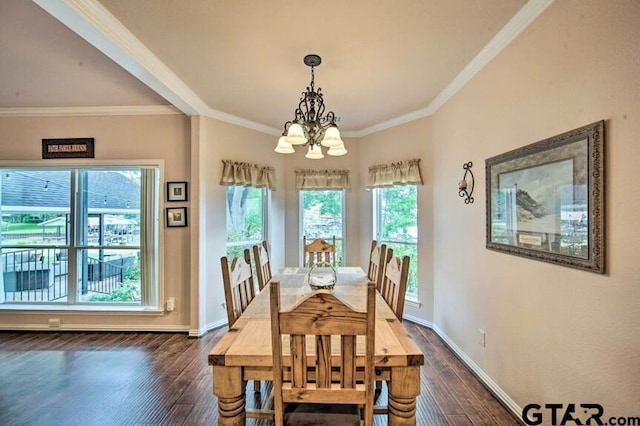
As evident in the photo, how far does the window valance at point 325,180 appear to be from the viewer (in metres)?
4.39

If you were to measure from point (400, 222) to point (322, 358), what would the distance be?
3084mm

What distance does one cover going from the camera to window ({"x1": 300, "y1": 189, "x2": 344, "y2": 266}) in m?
4.52

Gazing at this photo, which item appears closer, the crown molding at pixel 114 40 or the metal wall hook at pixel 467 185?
the crown molding at pixel 114 40

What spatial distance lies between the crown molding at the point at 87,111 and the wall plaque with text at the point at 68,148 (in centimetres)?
32

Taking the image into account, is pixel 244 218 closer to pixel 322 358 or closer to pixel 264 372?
pixel 264 372

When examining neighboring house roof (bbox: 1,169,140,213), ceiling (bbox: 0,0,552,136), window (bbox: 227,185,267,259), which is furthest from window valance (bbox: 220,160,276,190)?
neighboring house roof (bbox: 1,169,140,213)

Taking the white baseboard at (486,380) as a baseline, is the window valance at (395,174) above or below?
above

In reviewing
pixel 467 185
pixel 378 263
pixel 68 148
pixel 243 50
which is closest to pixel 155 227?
pixel 68 148

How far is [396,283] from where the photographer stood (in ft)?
6.50

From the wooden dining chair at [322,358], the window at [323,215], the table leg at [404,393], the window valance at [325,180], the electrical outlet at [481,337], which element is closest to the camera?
the wooden dining chair at [322,358]

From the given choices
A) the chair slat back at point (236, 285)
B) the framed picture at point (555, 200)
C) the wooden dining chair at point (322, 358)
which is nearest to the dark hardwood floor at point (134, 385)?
the chair slat back at point (236, 285)

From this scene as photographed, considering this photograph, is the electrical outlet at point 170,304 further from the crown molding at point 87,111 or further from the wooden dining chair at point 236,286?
the crown molding at point 87,111

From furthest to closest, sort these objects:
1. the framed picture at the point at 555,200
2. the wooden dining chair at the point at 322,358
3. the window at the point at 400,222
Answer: the window at the point at 400,222
the framed picture at the point at 555,200
the wooden dining chair at the point at 322,358

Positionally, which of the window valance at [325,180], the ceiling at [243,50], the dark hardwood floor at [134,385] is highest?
the ceiling at [243,50]
